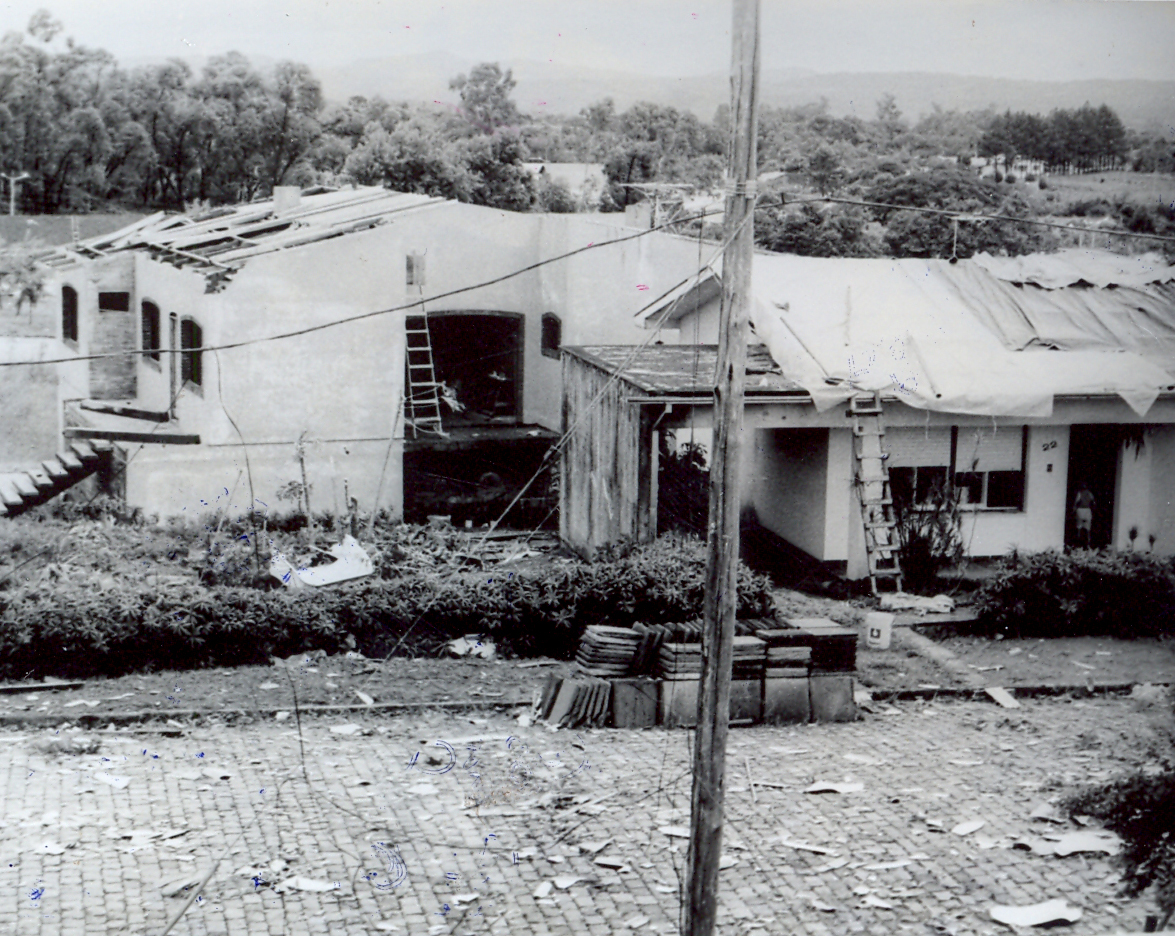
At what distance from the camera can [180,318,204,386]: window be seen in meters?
9.73

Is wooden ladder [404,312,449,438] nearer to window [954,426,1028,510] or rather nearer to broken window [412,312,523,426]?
broken window [412,312,523,426]

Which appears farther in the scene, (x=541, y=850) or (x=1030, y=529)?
(x=1030, y=529)

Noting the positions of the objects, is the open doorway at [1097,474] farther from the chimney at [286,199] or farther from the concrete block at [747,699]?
the chimney at [286,199]

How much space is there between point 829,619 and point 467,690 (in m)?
2.96

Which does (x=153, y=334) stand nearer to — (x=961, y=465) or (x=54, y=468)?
(x=54, y=468)

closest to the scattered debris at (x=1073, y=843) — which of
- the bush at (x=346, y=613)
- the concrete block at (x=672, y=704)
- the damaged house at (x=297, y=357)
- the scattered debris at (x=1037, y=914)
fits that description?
the scattered debris at (x=1037, y=914)

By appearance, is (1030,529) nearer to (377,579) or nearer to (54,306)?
(377,579)

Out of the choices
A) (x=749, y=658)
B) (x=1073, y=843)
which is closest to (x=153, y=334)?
(x=749, y=658)

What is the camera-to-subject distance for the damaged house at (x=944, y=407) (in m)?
10.8

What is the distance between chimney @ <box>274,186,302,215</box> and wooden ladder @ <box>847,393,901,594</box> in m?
4.72

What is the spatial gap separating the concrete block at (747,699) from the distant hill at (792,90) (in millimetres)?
4002

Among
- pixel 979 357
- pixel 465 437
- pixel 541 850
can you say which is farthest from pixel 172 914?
pixel 979 357

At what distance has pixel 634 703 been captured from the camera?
9.23 metres

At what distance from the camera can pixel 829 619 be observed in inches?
417
